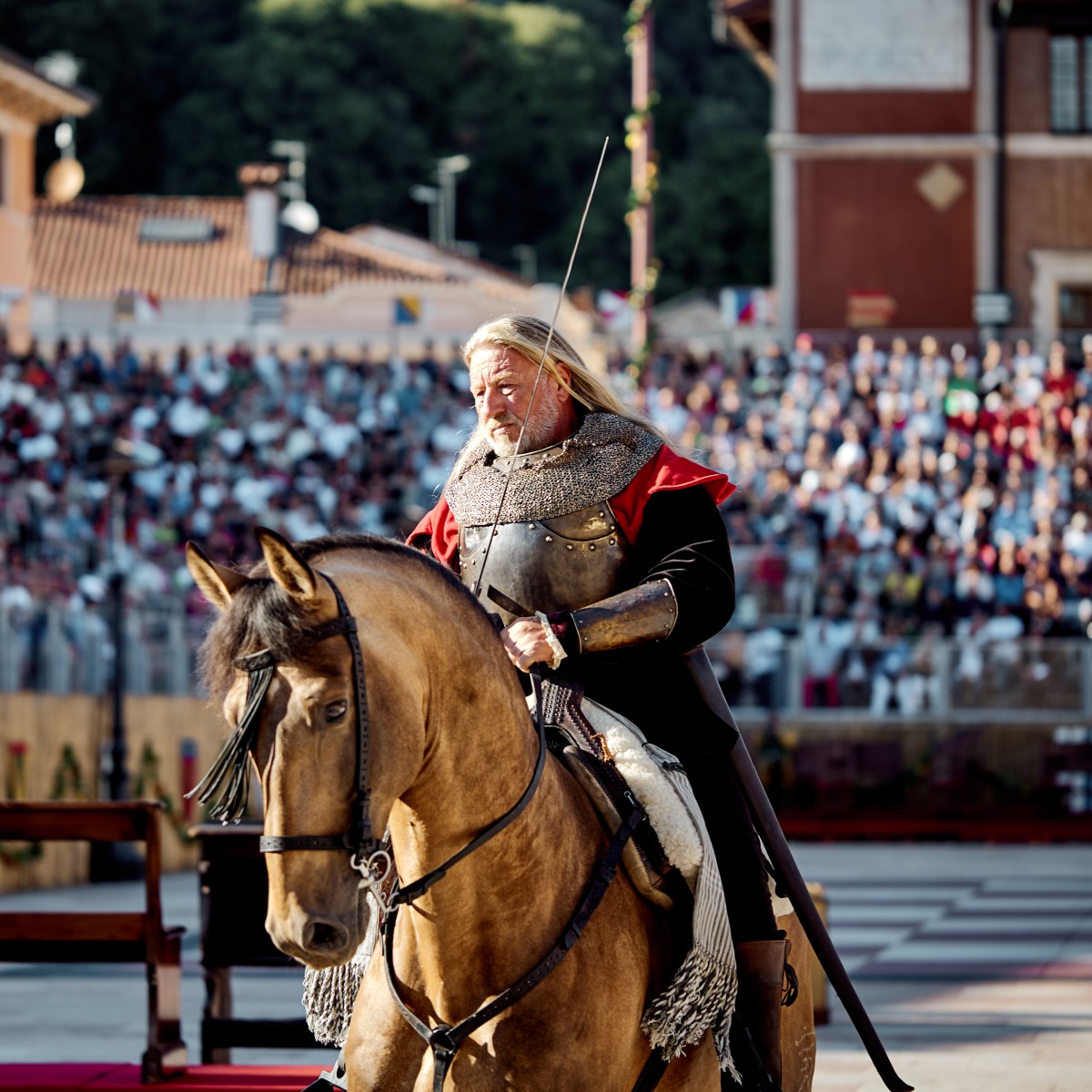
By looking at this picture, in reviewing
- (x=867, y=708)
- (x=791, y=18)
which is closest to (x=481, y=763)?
(x=867, y=708)

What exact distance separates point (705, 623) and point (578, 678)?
1.23 ft

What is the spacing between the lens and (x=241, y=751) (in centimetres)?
391

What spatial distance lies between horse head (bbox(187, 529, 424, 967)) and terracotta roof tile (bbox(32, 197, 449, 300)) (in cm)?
6279

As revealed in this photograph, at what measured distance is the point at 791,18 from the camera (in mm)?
39062

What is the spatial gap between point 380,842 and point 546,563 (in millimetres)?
1186

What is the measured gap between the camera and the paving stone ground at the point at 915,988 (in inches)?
371

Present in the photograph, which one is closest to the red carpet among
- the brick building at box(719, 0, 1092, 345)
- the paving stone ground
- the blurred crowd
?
the paving stone ground

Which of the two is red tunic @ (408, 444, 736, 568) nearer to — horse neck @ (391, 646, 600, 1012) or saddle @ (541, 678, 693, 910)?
saddle @ (541, 678, 693, 910)

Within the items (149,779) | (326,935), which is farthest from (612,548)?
(149,779)

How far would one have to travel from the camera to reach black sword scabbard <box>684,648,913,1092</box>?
5.34 metres

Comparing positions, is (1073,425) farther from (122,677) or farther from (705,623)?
(705,623)

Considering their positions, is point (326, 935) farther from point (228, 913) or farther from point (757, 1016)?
point (228, 913)

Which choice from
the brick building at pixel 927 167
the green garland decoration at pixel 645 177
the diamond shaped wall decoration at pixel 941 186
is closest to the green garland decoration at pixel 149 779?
the green garland decoration at pixel 645 177

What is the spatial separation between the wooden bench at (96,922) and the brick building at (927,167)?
31.5 m
